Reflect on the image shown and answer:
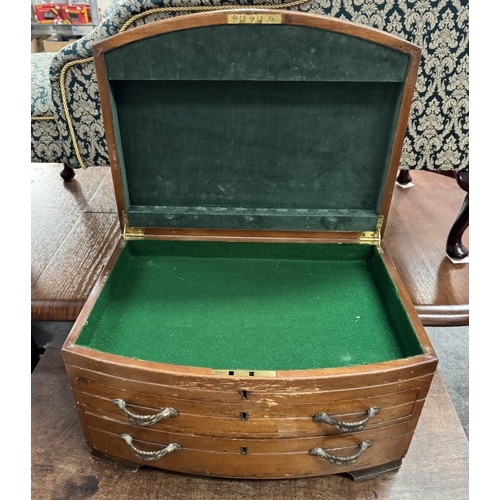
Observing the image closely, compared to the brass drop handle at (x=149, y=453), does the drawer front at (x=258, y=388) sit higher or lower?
higher

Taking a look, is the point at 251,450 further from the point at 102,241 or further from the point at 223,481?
the point at 102,241

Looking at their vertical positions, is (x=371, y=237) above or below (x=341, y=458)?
above

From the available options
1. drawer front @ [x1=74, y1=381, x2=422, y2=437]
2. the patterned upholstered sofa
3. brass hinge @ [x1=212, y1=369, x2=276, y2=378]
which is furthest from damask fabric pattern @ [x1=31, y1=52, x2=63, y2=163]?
brass hinge @ [x1=212, y1=369, x2=276, y2=378]

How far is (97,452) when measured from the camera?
2.87ft

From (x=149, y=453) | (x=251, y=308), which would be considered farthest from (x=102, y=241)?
(x=149, y=453)

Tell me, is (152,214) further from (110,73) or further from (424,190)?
(424,190)

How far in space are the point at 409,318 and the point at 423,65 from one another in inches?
23.7

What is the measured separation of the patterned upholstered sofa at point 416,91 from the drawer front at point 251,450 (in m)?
0.66

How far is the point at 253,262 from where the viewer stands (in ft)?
3.51

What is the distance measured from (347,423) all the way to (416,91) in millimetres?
783

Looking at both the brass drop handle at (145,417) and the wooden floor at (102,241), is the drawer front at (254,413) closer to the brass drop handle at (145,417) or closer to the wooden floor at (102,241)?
the brass drop handle at (145,417)

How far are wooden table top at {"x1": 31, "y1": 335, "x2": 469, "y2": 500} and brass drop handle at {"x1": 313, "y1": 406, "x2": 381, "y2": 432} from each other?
222mm

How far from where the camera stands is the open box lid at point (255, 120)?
0.80 m

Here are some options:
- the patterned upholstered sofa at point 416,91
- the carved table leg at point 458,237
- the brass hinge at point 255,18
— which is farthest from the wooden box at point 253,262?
the carved table leg at point 458,237
